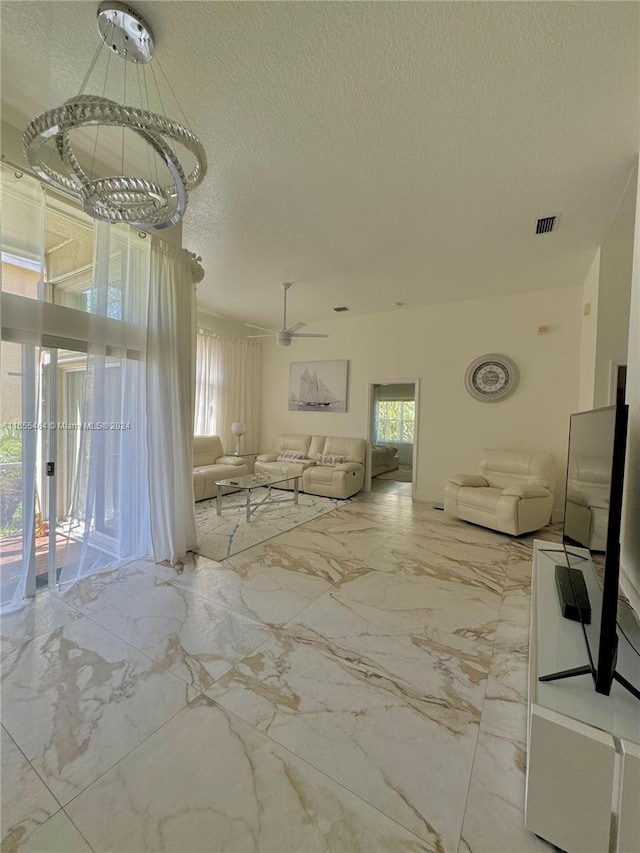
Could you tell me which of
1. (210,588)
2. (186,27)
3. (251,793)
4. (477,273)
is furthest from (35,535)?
(477,273)

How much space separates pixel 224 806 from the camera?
1.11 meters

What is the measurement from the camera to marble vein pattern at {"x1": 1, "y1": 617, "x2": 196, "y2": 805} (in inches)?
49.5

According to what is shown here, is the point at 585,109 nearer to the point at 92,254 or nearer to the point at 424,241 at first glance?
the point at 424,241

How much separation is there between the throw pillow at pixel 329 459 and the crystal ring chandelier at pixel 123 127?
4619 mm

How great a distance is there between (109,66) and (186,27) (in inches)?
20.8

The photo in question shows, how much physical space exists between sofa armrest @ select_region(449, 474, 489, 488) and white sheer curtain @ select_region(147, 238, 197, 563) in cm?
331

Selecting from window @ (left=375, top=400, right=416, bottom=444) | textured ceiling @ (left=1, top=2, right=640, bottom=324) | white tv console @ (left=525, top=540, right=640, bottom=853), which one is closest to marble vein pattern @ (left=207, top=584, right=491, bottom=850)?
white tv console @ (left=525, top=540, right=640, bottom=853)

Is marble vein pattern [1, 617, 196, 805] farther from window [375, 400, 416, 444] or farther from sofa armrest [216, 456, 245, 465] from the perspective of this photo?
window [375, 400, 416, 444]

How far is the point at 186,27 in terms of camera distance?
5.00ft

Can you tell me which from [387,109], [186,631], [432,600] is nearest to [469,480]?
[432,600]

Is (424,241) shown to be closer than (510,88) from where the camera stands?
No

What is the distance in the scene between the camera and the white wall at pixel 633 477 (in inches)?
66.4

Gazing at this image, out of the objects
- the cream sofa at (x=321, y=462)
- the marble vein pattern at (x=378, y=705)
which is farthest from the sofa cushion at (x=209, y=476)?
the marble vein pattern at (x=378, y=705)

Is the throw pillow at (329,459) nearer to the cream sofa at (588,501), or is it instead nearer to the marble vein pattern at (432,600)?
the marble vein pattern at (432,600)
